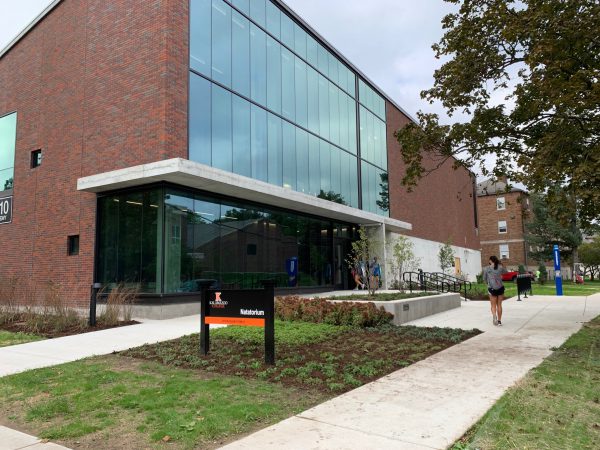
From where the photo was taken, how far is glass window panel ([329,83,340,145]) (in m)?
25.5

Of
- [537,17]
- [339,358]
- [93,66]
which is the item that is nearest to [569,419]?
[339,358]

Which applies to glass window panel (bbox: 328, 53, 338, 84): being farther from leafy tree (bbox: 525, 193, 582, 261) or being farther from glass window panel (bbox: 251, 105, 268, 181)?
leafy tree (bbox: 525, 193, 582, 261)

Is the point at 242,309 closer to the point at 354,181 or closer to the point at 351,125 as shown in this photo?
the point at 354,181

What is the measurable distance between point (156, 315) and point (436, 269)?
29742 mm

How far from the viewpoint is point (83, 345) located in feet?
32.9

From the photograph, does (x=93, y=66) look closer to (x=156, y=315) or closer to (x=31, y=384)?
(x=156, y=315)

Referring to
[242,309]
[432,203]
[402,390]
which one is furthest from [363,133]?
[402,390]

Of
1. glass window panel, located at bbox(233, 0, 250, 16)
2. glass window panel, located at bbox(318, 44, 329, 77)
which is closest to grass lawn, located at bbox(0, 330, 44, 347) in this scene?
glass window panel, located at bbox(233, 0, 250, 16)

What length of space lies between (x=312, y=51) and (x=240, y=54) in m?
6.83

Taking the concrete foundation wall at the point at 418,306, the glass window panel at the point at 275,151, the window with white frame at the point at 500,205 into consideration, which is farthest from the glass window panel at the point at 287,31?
the window with white frame at the point at 500,205

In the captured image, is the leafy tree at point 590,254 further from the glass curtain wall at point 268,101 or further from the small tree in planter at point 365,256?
the small tree in planter at point 365,256

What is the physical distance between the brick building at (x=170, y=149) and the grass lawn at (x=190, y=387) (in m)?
6.96

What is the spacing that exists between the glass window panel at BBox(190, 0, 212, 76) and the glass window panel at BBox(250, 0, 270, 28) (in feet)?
9.37

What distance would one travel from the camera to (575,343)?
30.7ft
